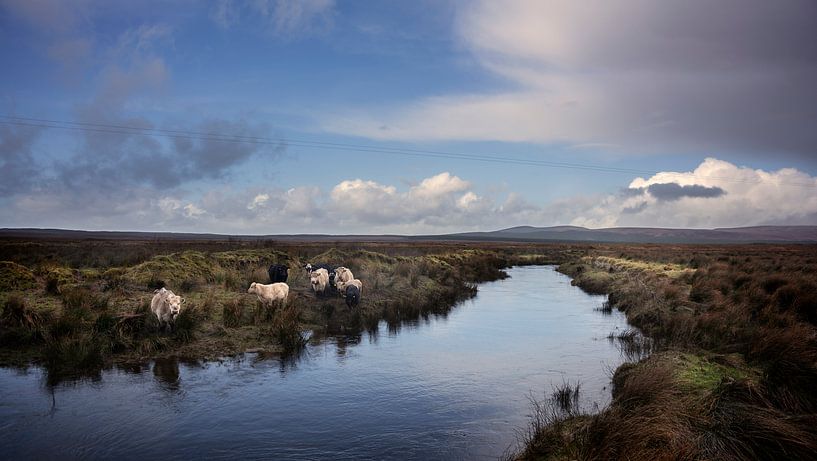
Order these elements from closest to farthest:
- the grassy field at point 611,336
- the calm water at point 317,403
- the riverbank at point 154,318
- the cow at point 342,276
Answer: the grassy field at point 611,336, the calm water at point 317,403, the riverbank at point 154,318, the cow at point 342,276

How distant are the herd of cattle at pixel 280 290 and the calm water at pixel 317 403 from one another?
2.03m

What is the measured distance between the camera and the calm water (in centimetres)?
850

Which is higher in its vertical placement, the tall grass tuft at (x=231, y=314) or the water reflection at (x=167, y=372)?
the tall grass tuft at (x=231, y=314)

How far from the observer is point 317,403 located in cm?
1077

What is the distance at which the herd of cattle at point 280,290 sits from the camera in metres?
14.6

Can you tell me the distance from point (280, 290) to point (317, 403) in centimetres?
888

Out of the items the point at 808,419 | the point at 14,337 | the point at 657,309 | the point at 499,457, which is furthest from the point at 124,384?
the point at 657,309

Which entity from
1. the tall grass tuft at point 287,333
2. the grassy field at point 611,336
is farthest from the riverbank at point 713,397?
the tall grass tuft at point 287,333

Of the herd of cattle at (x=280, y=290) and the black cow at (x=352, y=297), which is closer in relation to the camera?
the herd of cattle at (x=280, y=290)

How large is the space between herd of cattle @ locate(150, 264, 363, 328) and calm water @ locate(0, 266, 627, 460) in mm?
2029

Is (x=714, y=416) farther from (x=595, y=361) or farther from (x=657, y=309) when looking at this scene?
(x=657, y=309)

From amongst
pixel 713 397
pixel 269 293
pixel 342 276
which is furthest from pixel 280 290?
pixel 713 397

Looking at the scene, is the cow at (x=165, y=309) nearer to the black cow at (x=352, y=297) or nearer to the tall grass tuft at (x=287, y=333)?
the tall grass tuft at (x=287, y=333)

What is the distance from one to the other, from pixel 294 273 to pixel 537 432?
2010cm
